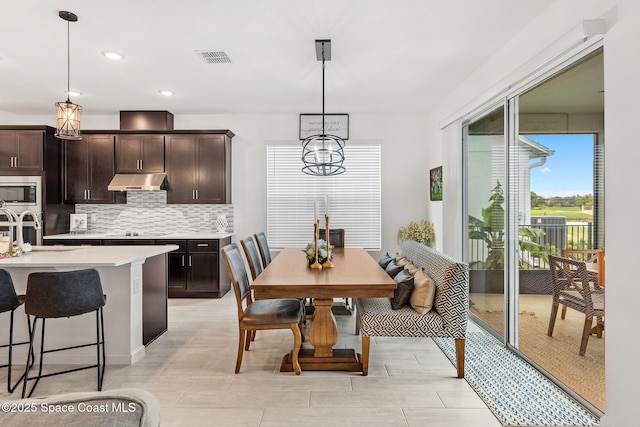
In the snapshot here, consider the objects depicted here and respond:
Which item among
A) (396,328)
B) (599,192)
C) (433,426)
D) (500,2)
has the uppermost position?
(500,2)

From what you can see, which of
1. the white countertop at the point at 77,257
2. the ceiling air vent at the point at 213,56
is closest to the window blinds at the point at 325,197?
the ceiling air vent at the point at 213,56

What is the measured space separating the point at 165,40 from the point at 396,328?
304cm

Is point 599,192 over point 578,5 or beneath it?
beneath

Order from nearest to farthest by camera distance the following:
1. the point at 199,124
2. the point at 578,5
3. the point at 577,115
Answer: the point at 578,5 < the point at 577,115 < the point at 199,124

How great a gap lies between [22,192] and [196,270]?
257 centimetres

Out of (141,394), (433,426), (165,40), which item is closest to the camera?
(141,394)

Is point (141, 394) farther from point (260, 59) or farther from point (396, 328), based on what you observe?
point (260, 59)

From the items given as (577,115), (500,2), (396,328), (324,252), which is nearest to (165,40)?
(324,252)

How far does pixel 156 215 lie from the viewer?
5.91 metres

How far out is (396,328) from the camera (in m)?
2.83

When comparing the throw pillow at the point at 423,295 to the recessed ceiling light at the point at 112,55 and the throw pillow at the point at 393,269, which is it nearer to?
the throw pillow at the point at 393,269

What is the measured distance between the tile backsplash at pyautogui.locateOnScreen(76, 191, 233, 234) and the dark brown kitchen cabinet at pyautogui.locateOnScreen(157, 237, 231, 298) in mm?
637

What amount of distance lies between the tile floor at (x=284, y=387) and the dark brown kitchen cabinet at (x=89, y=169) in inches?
118

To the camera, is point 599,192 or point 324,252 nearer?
point 599,192
